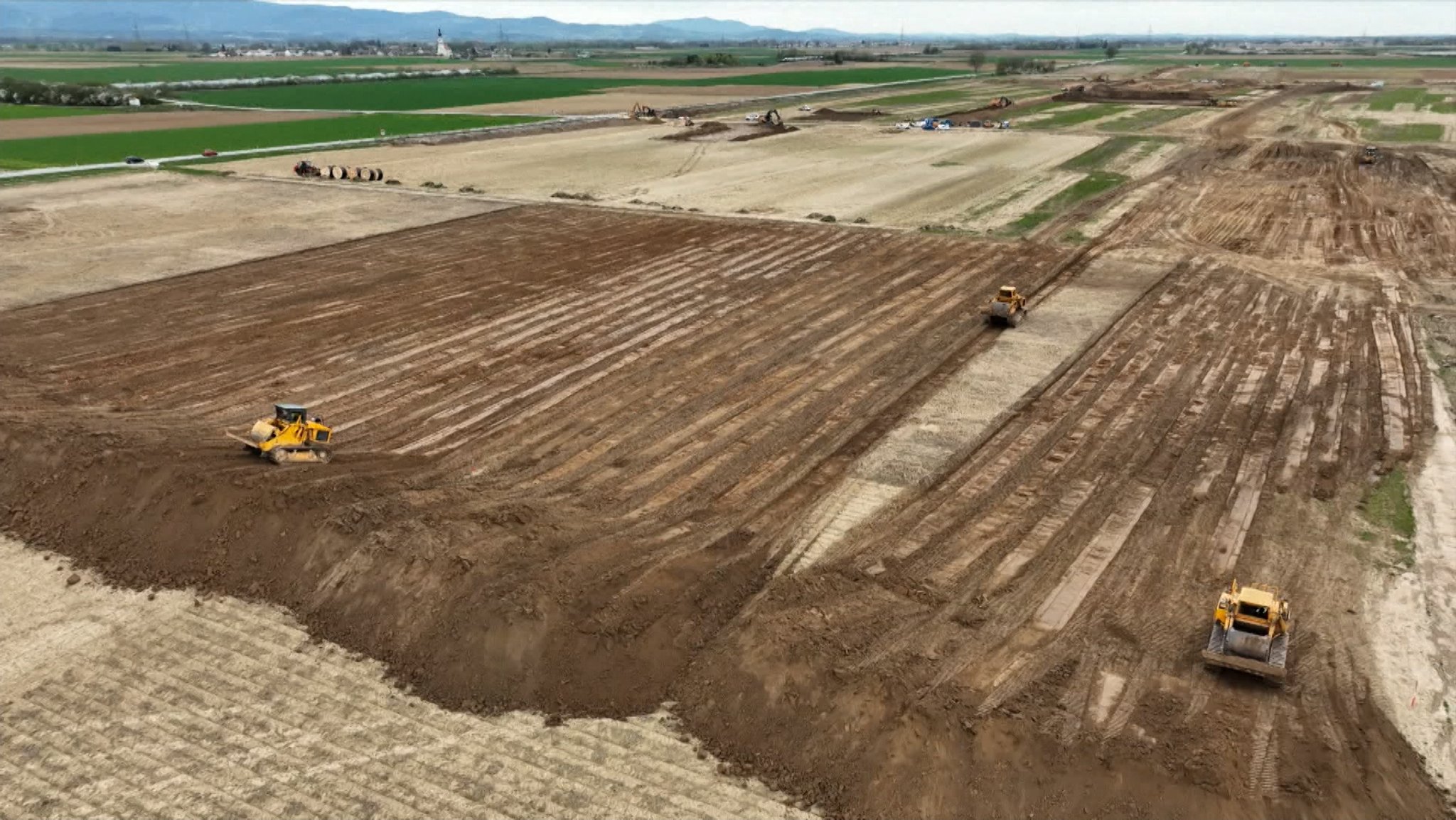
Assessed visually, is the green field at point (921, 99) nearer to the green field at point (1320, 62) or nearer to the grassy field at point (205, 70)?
the green field at point (1320, 62)

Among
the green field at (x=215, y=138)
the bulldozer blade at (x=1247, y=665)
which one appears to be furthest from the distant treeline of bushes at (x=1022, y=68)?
the bulldozer blade at (x=1247, y=665)

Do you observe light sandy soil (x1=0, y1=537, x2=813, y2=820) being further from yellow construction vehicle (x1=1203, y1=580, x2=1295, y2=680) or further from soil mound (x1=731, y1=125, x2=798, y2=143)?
soil mound (x1=731, y1=125, x2=798, y2=143)

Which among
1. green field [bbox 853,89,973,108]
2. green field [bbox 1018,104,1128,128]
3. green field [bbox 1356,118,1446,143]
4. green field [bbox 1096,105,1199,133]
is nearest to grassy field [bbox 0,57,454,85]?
green field [bbox 853,89,973,108]

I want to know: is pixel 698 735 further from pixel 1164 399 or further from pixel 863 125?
pixel 863 125

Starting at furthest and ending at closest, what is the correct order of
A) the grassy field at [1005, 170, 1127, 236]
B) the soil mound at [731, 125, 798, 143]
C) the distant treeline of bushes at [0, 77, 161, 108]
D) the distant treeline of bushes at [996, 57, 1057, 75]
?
the distant treeline of bushes at [996, 57, 1057, 75] → the distant treeline of bushes at [0, 77, 161, 108] → the soil mound at [731, 125, 798, 143] → the grassy field at [1005, 170, 1127, 236]

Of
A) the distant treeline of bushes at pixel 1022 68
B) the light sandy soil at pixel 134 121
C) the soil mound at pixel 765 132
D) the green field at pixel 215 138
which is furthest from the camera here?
the distant treeline of bushes at pixel 1022 68

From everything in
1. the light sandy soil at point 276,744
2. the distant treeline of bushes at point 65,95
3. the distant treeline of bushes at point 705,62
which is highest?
the distant treeline of bushes at point 705,62
